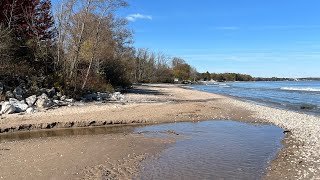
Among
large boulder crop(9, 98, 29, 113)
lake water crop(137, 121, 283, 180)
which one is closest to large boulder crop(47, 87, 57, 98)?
large boulder crop(9, 98, 29, 113)

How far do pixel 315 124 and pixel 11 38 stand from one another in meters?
23.1

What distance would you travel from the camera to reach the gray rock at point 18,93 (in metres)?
23.8

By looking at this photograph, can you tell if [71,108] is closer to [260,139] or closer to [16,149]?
[16,149]

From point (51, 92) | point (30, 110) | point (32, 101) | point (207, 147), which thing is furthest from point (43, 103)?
point (207, 147)

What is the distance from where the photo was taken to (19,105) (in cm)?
2133

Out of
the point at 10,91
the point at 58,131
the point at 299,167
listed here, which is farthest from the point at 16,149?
the point at 10,91

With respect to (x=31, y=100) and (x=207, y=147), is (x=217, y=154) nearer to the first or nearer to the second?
(x=207, y=147)

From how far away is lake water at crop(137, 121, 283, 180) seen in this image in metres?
9.48

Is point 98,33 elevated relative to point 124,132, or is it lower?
elevated

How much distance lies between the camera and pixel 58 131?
16.8m

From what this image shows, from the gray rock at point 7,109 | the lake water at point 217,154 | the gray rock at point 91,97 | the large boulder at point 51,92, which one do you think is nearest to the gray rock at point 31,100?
the gray rock at point 7,109

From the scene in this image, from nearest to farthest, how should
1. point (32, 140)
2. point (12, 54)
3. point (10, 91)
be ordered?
1. point (32, 140)
2. point (10, 91)
3. point (12, 54)

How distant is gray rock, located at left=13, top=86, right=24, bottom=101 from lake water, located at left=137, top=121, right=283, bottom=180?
1066 centimetres

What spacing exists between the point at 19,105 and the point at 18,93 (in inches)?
126
